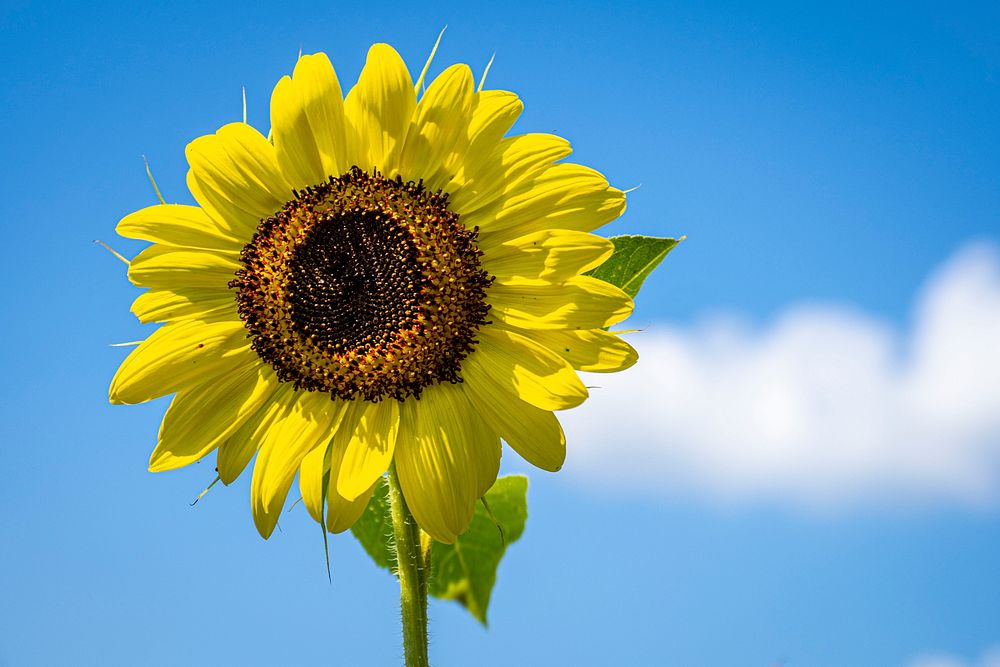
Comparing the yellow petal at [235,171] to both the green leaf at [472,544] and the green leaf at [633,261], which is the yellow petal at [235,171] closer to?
the green leaf at [633,261]

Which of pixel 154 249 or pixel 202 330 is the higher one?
pixel 154 249

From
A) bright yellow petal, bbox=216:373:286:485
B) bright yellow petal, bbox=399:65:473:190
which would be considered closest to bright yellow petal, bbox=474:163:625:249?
bright yellow petal, bbox=399:65:473:190

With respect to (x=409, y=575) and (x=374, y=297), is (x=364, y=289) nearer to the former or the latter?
(x=374, y=297)

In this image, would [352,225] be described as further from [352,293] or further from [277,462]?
[277,462]

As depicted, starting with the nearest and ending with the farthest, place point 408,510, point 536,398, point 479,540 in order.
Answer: point 536,398 → point 408,510 → point 479,540

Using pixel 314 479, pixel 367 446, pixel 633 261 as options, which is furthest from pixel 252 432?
pixel 633 261

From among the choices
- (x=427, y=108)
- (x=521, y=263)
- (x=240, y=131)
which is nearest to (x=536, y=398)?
(x=521, y=263)

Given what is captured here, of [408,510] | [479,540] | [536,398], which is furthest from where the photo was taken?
[479,540]
